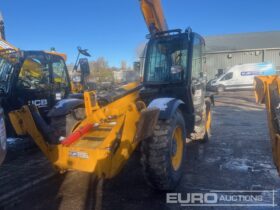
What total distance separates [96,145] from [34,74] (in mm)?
4247

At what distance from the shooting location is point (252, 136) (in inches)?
330

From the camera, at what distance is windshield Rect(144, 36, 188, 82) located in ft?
19.6

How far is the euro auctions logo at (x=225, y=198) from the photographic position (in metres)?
4.30

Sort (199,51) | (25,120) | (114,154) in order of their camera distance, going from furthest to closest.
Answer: (199,51)
(25,120)
(114,154)

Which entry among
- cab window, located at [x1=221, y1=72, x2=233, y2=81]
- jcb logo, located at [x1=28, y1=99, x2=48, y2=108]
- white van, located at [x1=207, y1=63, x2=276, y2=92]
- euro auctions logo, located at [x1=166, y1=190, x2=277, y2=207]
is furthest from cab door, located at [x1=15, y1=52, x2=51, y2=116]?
cab window, located at [x1=221, y1=72, x2=233, y2=81]

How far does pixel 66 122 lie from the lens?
5.30 meters

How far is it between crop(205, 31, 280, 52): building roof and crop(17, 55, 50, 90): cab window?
26.3 meters

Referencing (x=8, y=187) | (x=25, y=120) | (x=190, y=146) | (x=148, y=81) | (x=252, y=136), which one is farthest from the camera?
(x=252, y=136)

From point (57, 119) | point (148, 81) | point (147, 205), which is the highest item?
point (148, 81)

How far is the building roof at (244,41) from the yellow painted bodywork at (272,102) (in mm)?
29333

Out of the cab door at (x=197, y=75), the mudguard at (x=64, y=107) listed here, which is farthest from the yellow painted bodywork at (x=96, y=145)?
the cab door at (x=197, y=75)

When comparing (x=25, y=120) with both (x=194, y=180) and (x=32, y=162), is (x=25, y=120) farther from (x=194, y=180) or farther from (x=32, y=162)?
(x=194, y=180)

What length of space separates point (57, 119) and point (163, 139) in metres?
2.00

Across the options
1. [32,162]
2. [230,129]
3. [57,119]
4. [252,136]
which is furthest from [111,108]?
[230,129]
